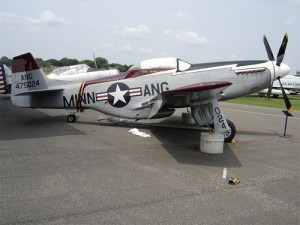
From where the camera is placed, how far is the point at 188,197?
4047 millimetres

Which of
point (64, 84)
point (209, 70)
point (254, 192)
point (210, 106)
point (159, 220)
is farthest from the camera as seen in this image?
point (64, 84)

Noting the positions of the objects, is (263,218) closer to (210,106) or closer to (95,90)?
(210,106)

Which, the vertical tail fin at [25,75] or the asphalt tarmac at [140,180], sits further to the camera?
the vertical tail fin at [25,75]

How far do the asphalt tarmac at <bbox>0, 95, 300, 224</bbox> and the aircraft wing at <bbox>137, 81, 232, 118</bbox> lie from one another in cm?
96

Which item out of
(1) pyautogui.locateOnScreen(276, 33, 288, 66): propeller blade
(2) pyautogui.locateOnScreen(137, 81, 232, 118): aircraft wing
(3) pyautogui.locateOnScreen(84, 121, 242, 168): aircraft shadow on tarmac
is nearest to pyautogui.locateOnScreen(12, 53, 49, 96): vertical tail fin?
(3) pyautogui.locateOnScreen(84, 121, 242, 168): aircraft shadow on tarmac

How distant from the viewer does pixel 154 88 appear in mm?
8461

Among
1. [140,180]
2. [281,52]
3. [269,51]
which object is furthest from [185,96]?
[269,51]

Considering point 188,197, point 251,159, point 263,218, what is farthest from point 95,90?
point 263,218

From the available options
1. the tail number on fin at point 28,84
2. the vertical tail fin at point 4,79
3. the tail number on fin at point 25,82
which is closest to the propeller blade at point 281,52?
the tail number on fin at point 28,84

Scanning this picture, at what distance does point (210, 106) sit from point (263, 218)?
4130mm

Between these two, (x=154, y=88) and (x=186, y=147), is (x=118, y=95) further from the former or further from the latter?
(x=186, y=147)

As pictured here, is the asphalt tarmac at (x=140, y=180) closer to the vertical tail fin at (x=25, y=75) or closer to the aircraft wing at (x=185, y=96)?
the aircraft wing at (x=185, y=96)

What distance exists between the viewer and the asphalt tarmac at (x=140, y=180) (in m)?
3.46

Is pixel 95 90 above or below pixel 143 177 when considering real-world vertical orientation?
above
